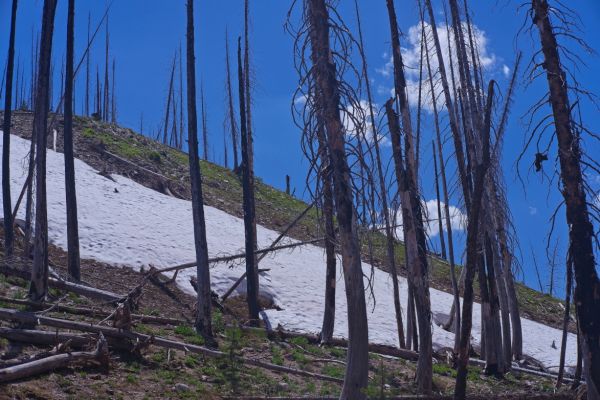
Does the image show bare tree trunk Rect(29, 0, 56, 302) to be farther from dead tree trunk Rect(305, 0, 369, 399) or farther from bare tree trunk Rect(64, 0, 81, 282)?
dead tree trunk Rect(305, 0, 369, 399)

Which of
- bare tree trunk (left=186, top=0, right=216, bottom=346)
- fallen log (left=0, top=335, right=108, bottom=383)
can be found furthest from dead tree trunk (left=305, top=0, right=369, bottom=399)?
bare tree trunk (left=186, top=0, right=216, bottom=346)

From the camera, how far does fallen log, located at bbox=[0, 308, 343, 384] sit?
12.0 meters

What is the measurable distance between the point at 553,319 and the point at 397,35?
73.8 feet

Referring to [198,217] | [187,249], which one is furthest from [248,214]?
[187,249]

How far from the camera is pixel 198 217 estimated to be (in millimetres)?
16250

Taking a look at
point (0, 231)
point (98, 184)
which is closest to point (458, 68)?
point (0, 231)

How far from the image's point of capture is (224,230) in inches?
1199


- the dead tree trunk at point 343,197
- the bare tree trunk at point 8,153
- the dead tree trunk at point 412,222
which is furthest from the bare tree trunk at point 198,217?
the dead tree trunk at point 343,197

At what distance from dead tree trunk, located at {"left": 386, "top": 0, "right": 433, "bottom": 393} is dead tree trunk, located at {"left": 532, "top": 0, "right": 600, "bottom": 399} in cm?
379

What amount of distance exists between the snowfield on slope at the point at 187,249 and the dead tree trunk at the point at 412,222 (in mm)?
5563

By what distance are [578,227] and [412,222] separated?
13.7 ft

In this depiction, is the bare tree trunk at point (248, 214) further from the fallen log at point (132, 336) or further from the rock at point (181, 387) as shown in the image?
the rock at point (181, 387)

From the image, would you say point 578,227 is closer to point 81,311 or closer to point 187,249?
point 81,311

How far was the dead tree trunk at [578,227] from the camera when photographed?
10273mm
